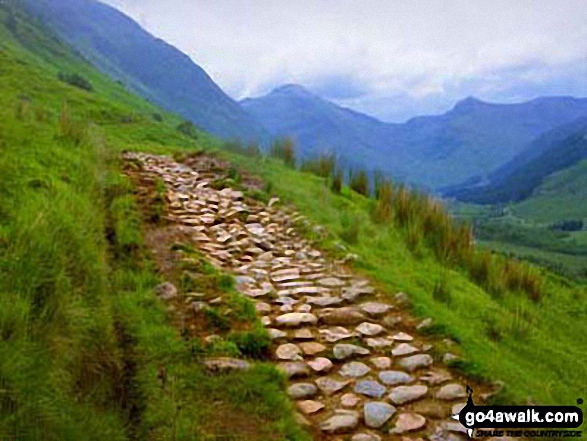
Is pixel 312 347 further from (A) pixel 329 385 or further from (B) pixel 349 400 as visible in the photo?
(B) pixel 349 400

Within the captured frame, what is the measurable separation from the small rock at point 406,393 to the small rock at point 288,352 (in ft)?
2.56

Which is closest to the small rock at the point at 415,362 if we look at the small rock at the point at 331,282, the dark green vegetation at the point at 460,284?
the dark green vegetation at the point at 460,284

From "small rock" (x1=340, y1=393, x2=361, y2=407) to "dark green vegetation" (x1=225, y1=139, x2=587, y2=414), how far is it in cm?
100

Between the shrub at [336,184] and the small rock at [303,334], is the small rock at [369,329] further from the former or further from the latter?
the shrub at [336,184]

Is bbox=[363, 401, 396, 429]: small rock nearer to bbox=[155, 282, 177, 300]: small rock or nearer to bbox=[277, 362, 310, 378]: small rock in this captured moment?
bbox=[277, 362, 310, 378]: small rock

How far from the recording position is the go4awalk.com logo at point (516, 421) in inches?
152

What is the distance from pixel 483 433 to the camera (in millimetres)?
3799

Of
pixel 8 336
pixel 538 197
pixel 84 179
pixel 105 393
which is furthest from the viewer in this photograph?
pixel 538 197

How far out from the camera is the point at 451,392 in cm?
420

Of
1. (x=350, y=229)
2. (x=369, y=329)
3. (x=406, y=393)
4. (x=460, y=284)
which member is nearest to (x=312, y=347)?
(x=369, y=329)

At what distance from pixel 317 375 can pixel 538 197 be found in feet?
676

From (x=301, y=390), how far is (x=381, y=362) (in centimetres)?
78

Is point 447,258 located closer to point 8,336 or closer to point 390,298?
point 390,298

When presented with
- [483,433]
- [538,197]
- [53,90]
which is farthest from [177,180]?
[538,197]
